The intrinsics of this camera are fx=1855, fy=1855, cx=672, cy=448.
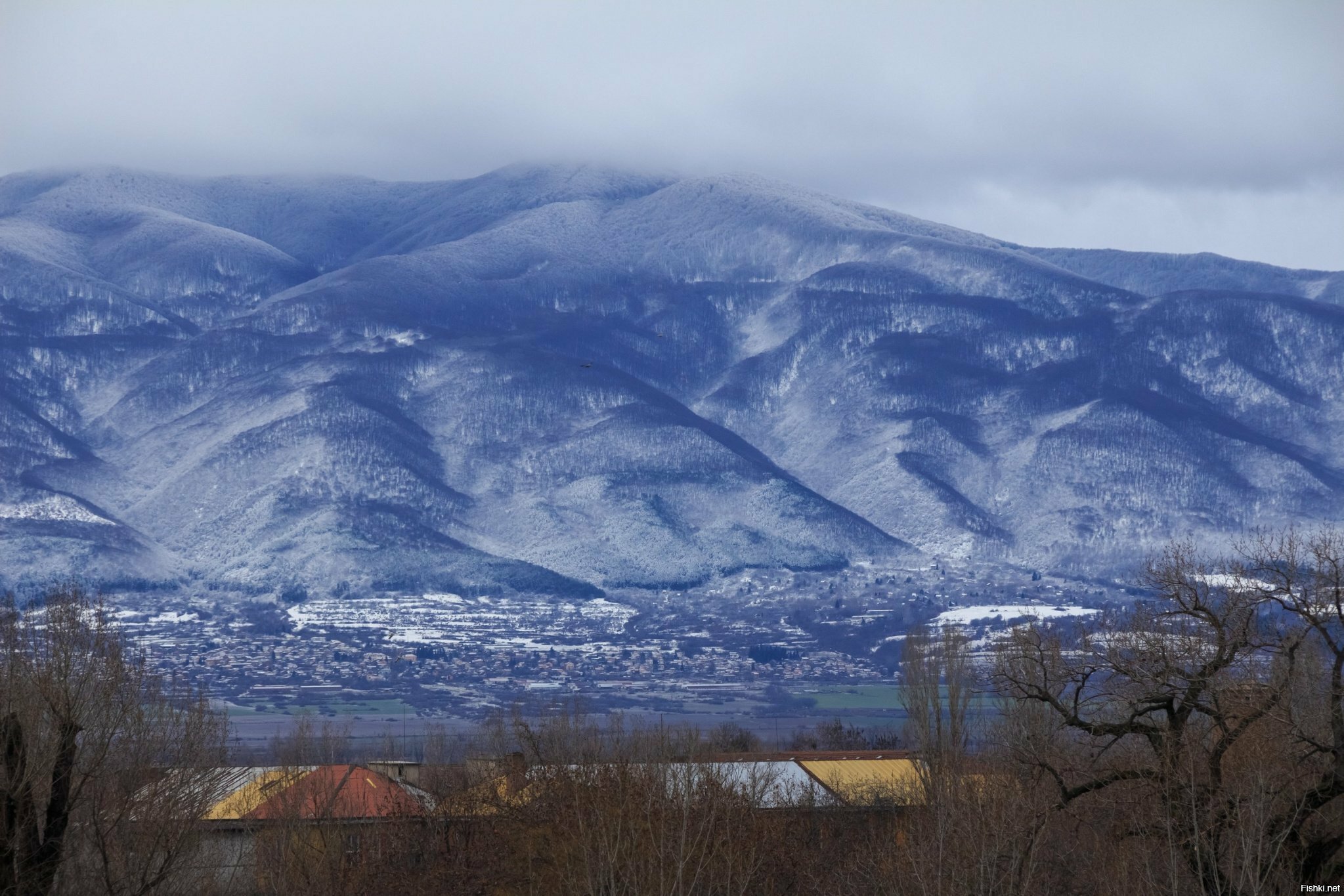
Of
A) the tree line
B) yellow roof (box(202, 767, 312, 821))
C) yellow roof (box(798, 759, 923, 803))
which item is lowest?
yellow roof (box(798, 759, 923, 803))

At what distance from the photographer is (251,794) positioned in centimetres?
6962

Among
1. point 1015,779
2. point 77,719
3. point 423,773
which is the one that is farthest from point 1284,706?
point 423,773

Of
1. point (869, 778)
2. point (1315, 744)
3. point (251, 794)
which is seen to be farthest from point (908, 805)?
point (1315, 744)

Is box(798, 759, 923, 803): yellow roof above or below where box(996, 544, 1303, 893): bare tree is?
below

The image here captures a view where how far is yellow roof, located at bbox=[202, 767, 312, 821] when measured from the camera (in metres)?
67.0

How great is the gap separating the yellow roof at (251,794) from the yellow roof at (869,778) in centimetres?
2186

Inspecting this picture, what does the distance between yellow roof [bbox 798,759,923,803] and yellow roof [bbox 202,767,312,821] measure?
21857 mm

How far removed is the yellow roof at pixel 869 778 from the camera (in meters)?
75.6

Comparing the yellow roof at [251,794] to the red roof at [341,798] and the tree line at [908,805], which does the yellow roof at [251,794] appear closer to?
the red roof at [341,798]

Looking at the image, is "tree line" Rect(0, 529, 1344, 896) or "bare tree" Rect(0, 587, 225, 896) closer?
"tree line" Rect(0, 529, 1344, 896)

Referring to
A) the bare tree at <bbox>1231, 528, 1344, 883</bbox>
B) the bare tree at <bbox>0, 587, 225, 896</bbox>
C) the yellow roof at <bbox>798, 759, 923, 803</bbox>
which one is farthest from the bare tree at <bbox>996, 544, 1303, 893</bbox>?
the yellow roof at <bbox>798, 759, 923, 803</bbox>

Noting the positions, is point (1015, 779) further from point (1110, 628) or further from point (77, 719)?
point (77, 719)

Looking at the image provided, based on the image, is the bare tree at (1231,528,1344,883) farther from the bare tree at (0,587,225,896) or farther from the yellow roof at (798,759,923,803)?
the yellow roof at (798,759,923,803)

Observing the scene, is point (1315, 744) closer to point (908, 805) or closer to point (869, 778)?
point (908, 805)
